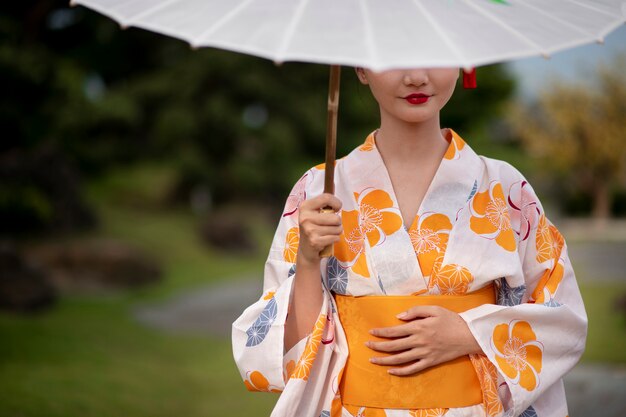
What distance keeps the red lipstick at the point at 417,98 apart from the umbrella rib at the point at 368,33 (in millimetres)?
442

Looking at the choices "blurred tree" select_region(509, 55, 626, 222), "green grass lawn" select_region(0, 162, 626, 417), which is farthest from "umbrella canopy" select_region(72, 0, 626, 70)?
"blurred tree" select_region(509, 55, 626, 222)

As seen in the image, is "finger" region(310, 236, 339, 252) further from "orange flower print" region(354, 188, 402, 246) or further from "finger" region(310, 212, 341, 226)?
"orange flower print" region(354, 188, 402, 246)

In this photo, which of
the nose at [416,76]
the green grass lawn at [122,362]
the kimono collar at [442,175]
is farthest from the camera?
the green grass lawn at [122,362]

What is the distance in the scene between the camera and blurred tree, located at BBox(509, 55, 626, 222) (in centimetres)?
793

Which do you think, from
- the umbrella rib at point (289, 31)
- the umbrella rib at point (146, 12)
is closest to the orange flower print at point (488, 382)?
the umbrella rib at point (289, 31)

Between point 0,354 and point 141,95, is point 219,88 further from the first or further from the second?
point 0,354

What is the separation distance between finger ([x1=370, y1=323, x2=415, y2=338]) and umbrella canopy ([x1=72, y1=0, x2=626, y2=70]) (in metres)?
0.65

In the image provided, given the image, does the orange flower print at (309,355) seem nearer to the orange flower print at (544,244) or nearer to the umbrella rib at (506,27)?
the orange flower print at (544,244)

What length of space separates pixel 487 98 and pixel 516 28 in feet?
38.2

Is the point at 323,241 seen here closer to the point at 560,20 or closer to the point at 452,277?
the point at 452,277

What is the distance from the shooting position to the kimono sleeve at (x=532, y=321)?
167 centimetres

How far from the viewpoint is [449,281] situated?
1669 mm

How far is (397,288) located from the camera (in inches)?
66.0

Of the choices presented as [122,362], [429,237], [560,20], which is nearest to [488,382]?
[429,237]
